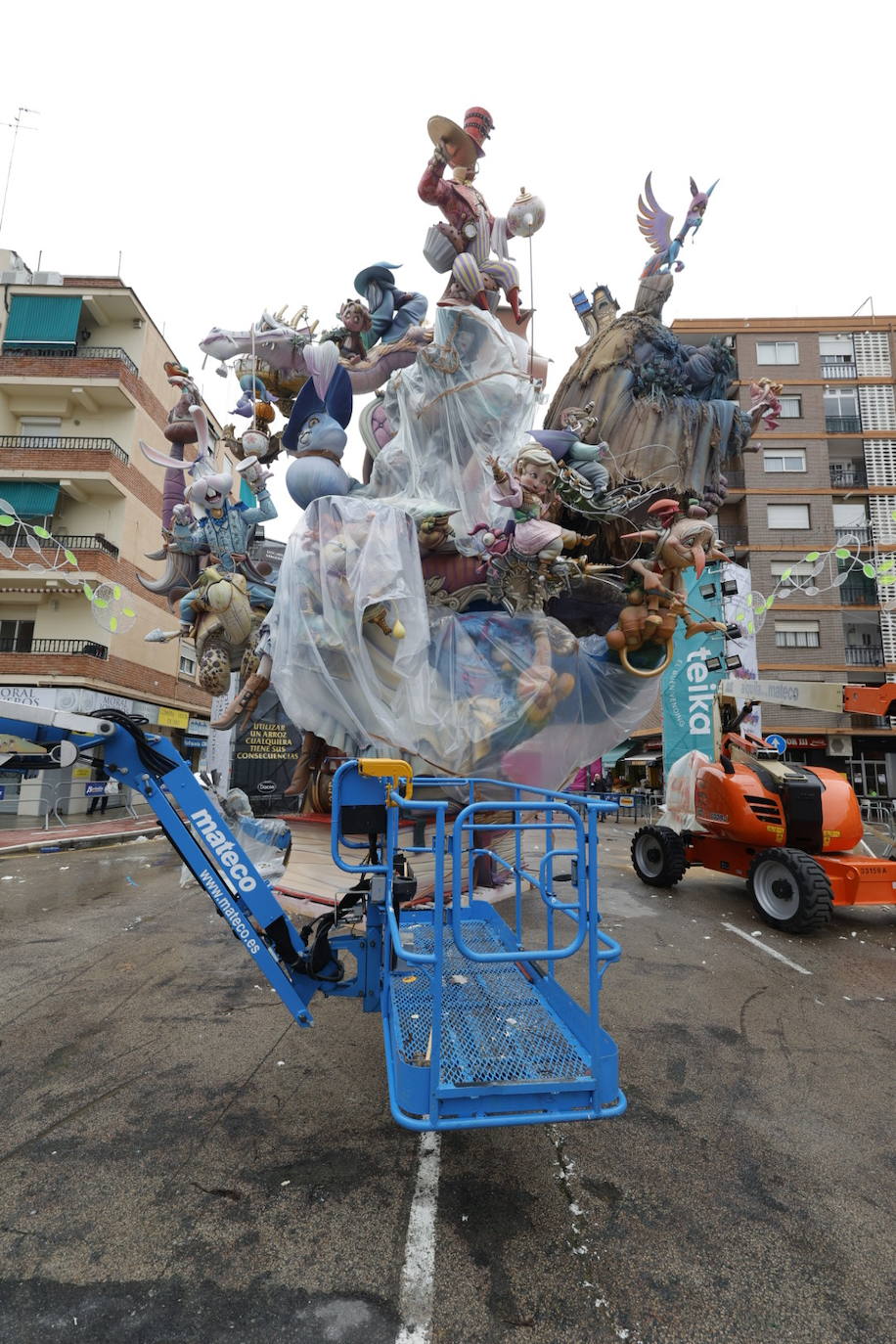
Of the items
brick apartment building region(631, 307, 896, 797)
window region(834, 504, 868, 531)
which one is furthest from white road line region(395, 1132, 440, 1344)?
window region(834, 504, 868, 531)

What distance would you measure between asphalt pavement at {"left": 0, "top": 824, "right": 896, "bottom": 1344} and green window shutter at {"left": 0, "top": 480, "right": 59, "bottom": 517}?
20.7 meters

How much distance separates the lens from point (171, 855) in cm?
1321

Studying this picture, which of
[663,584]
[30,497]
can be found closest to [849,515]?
[663,584]

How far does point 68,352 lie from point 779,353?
3107 centimetres

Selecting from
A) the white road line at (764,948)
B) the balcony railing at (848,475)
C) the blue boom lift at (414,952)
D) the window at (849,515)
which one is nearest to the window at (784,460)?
the balcony railing at (848,475)

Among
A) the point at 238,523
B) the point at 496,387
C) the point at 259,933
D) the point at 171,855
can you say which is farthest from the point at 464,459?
the point at 171,855

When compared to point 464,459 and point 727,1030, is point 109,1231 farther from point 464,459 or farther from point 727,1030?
point 464,459

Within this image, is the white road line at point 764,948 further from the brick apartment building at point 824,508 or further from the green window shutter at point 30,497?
the green window shutter at point 30,497

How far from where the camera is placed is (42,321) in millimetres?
23422

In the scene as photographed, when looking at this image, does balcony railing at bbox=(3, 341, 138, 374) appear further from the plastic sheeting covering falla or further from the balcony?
the plastic sheeting covering falla

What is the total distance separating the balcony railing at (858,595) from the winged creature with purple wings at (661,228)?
25384mm

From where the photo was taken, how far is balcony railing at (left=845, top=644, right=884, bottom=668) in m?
29.5

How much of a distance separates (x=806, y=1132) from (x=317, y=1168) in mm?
2621

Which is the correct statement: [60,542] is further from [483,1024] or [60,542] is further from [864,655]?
[864,655]
